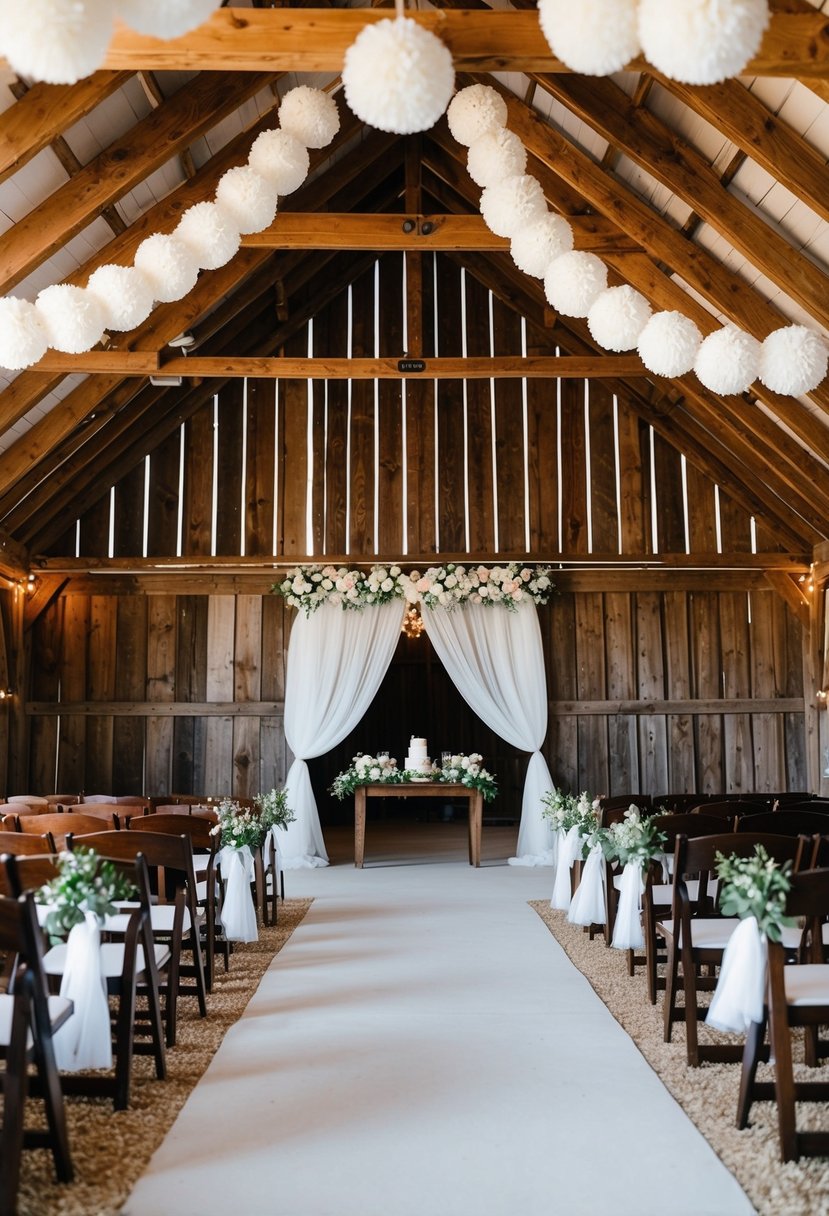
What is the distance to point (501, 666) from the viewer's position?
11.4m

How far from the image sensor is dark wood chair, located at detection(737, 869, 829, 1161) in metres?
3.20

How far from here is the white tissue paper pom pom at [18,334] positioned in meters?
5.62

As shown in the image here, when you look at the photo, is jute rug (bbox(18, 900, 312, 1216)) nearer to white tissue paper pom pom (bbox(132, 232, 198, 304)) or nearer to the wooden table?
white tissue paper pom pom (bbox(132, 232, 198, 304))

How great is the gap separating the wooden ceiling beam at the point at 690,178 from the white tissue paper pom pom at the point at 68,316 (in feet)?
10.5

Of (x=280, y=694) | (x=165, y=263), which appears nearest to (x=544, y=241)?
(x=165, y=263)

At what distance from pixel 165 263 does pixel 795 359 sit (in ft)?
11.9

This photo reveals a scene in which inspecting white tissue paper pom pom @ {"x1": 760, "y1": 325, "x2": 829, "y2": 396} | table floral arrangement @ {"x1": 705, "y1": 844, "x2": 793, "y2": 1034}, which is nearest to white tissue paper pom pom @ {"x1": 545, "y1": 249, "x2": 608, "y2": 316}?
white tissue paper pom pom @ {"x1": 760, "y1": 325, "x2": 829, "y2": 396}

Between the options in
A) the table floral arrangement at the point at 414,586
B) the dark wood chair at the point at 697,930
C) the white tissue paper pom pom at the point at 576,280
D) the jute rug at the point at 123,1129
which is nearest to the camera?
the jute rug at the point at 123,1129

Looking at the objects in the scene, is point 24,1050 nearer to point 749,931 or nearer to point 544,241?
point 749,931

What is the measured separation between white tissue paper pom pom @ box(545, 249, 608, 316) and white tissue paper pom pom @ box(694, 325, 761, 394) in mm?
787

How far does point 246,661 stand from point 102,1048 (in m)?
8.25

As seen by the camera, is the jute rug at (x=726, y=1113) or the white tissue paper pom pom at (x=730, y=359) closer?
the jute rug at (x=726, y=1113)

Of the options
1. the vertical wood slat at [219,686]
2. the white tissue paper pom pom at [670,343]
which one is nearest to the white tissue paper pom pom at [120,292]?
the white tissue paper pom pom at [670,343]

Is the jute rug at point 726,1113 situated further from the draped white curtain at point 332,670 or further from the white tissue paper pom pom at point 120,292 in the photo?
the draped white curtain at point 332,670
